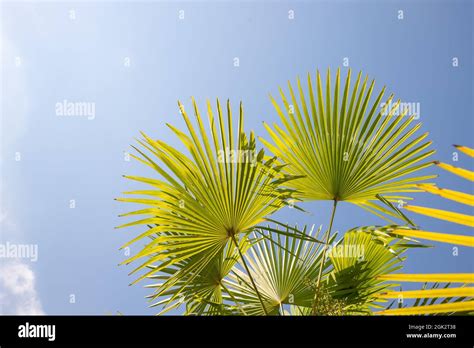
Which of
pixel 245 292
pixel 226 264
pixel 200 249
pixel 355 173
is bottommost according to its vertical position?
pixel 245 292

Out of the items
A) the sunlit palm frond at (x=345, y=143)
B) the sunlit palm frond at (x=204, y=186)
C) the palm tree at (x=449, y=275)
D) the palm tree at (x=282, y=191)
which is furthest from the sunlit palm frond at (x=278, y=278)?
the palm tree at (x=449, y=275)

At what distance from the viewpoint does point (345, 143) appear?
177cm

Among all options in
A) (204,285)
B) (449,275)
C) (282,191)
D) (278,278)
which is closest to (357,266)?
(278,278)

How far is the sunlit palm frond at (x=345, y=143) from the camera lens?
5.82ft

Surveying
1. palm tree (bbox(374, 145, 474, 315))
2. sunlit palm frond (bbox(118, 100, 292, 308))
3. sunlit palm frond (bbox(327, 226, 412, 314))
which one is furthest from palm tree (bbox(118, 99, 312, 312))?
palm tree (bbox(374, 145, 474, 315))
